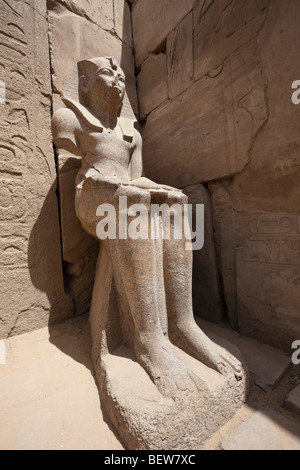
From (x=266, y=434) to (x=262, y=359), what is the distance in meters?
0.58

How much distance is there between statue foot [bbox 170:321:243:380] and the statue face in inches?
69.7

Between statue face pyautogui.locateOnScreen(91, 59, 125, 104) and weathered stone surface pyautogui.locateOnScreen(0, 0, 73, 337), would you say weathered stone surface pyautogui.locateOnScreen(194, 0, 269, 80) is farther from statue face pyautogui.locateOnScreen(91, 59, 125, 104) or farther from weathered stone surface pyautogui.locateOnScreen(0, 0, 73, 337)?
weathered stone surface pyautogui.locateOnScreen(0, 0, 73, 337)

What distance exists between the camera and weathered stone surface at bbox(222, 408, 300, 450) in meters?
1.02

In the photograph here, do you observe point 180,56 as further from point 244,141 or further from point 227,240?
point 227,240

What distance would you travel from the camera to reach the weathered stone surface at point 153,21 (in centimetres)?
242

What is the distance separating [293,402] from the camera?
1.22 meters

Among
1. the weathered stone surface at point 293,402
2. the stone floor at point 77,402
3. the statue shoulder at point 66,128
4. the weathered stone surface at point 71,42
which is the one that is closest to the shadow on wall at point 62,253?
the weathered stone surface at point 71,42

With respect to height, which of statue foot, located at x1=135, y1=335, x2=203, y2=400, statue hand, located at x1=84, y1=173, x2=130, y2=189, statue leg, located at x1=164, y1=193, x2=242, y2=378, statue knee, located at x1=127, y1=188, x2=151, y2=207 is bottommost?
statue foot, located at x1=135, y1=335, x2=203, y2=400

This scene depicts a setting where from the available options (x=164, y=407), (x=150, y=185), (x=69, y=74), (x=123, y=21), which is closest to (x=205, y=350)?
(x=164, y=407)

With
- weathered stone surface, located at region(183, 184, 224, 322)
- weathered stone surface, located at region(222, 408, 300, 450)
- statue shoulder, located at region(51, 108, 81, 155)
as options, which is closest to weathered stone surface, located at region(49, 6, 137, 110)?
statue shoulder, located at region(51, 108, 81, 155)

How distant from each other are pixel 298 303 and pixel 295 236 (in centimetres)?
46

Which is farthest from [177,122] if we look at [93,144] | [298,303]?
[298,303]

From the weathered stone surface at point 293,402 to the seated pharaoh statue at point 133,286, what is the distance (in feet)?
0.74

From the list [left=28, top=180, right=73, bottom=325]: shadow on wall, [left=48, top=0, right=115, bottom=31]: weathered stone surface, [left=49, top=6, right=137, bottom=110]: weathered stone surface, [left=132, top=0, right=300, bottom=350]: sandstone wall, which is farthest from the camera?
[left=48, top=0, right=115, bottom=31]: weathered stone surface
